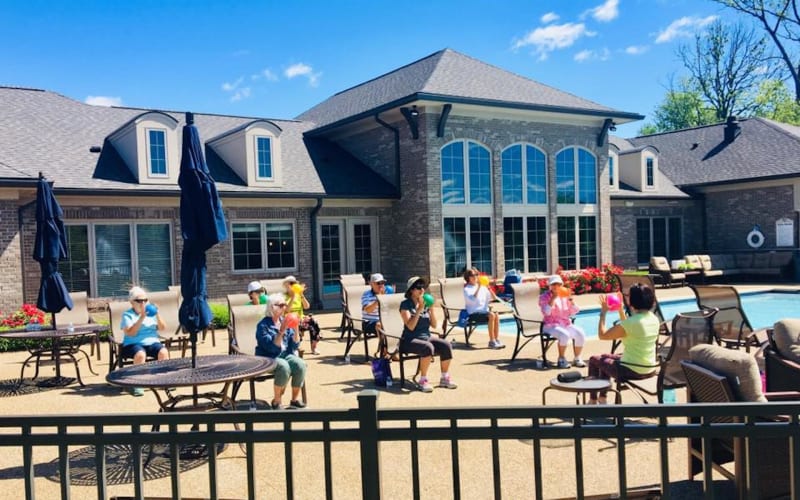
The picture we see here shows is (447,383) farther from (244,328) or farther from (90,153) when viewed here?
(90,153)

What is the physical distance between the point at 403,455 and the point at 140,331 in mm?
4212

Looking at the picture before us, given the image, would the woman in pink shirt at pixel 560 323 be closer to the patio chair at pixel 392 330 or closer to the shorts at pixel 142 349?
the patio chair at pixel 392 330

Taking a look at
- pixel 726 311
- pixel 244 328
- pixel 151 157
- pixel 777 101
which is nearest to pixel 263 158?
pixel 151 157

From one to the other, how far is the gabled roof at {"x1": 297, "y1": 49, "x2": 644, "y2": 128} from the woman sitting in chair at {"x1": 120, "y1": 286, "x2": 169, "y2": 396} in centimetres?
986

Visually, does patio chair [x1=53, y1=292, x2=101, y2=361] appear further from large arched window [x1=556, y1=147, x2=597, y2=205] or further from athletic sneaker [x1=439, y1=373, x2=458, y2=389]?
large arched window [x1=556, y1=147, x2=597, y2=205]

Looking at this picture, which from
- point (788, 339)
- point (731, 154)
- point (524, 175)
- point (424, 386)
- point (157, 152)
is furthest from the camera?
point (731, 154)

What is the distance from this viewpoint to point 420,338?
7.61 m

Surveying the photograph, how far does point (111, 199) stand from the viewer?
14453 mm

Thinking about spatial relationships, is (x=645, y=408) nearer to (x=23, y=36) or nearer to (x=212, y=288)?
(x=212, y=288)

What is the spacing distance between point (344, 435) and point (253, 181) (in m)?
14.3

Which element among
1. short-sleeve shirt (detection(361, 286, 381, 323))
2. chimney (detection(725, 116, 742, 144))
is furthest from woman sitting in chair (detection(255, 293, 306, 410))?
chimney (detection(725, 116, 742, 144))

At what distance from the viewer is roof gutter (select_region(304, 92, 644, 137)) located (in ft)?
53.0

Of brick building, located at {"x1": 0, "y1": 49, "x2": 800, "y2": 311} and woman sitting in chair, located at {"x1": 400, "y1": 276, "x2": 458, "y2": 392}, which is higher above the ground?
brick building, located at {"x1": 0, "y1": 49, "x2": 800, "y2": 311}

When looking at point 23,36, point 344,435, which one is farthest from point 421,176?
point 344,435
